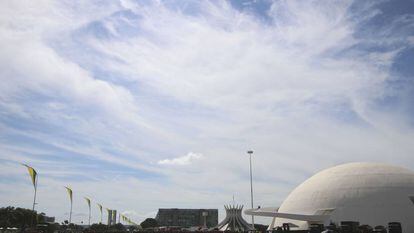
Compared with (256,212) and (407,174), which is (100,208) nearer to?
(256,212)

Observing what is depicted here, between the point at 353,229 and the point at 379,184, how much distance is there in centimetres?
1802

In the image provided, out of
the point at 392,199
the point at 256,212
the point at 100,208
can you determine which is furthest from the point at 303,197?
the point at 100,208

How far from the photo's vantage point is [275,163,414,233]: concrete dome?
56.3 m

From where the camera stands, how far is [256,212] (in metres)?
61.6

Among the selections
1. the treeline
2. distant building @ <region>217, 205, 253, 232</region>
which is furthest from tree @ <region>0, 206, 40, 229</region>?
distant building @ <region>217, 205, 253, 232</region>

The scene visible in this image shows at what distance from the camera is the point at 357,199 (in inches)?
2312

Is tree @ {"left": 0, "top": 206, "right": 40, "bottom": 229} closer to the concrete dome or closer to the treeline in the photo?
the treeline

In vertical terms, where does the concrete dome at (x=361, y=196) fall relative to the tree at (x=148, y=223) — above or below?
above

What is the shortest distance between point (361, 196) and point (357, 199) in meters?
0.75

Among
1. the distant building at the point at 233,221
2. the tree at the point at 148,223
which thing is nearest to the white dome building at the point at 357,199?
the distant building at the point at 233,221

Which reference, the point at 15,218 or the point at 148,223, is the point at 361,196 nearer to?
the point at 15,218

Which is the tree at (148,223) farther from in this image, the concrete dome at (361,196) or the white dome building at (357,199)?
the white dome building at (357,199)

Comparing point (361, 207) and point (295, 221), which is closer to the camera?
point (361, 207)

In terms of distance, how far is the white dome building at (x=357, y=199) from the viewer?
185 ft
